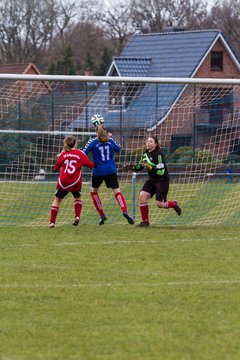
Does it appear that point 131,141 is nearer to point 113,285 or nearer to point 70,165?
point 70,165

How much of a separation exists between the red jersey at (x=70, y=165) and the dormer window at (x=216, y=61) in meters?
31.7

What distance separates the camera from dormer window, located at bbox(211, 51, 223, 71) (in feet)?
153

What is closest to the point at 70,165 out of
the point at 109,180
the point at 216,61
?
the point at 109,180

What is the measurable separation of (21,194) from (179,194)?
11.7 feet

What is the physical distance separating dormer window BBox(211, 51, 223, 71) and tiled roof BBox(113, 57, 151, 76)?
358cm

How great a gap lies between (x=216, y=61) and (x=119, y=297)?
38476 millimetres

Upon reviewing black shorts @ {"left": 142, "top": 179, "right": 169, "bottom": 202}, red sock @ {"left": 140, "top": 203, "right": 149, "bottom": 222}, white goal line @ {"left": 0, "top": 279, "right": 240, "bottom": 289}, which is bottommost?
red sock @ {"left": 140, "top": 203, "right": 149, "bottom": 222}

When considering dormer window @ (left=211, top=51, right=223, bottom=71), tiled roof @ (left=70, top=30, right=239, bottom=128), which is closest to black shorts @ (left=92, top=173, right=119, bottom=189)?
tiled roof @ (left=70, top=30, right=239, bottom=128)

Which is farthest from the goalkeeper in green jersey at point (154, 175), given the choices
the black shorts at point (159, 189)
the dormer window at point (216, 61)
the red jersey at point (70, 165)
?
the dormer window at point (216, 61)

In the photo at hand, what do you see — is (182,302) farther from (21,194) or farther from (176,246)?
(21,194)

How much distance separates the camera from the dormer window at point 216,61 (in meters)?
46.8

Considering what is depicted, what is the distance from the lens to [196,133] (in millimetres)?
20344

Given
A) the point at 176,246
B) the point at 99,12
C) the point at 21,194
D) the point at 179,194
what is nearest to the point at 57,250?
the point at 176,246

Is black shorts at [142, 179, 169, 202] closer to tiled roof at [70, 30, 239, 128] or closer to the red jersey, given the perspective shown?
the red jersey
